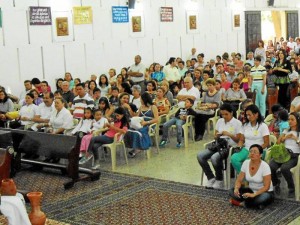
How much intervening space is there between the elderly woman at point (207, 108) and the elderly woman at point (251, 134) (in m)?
3.24

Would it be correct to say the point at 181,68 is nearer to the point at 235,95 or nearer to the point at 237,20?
the point at 235,95

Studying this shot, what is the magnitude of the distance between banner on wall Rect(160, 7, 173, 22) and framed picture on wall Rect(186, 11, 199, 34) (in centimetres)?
92

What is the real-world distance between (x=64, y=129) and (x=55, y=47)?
15.4 feet

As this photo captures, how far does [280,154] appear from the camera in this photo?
717 cm

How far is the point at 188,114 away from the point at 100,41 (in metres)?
5.18

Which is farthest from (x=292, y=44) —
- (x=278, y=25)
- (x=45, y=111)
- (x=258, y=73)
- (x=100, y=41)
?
(x=45, y=111)

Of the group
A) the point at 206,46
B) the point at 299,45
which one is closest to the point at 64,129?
the point at 206,46

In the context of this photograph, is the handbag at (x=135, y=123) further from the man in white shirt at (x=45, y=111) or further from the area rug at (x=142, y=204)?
the man in white shirt at (x=45, y=111)

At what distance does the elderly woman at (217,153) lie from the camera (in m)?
7.65

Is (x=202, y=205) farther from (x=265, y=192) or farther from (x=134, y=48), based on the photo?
(x=134, y=48)

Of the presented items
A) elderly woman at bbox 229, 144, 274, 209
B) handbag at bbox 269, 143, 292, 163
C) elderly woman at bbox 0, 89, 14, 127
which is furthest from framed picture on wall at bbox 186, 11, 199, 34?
elderly woman at bbox 229, 144, 274, 209

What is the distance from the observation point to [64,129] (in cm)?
998

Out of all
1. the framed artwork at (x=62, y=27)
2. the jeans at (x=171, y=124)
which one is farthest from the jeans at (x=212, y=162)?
the framed artwork at (x=62, y=27)

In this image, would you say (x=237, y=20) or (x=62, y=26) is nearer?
(x=62, y=26)
